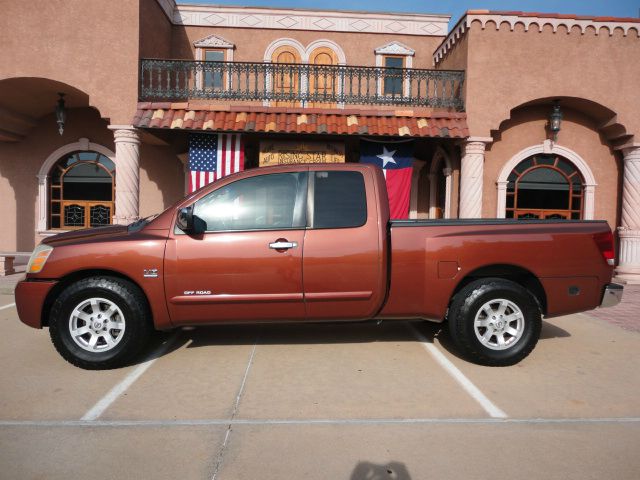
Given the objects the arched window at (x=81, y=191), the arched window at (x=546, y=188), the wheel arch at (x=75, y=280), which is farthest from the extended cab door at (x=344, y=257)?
the arched window at (x=81, y=191)

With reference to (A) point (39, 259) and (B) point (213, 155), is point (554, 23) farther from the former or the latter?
(A) point (39, 259)

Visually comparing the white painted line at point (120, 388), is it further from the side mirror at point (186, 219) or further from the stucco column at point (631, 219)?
the stucco column at point (631, 219)

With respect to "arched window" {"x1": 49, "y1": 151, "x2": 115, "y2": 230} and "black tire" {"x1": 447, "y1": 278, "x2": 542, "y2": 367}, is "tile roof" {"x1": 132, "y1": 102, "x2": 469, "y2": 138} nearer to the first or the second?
"arched window" {"x1": 49, "y1": 151, "x2": 115, "y2": 230}

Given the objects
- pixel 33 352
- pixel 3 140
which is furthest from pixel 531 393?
pixel 3 140

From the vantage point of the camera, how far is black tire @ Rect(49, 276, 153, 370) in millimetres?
4184

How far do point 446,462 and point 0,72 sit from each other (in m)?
11.3

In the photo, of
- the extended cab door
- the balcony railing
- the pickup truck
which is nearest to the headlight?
the pickup truck

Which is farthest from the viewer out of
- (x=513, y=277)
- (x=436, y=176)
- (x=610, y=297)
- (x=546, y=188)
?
(x=436, y=176)

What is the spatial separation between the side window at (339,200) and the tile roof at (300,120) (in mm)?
5395

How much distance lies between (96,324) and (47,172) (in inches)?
410

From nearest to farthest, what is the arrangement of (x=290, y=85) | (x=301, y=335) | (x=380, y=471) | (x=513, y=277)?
(x=380, y=471), (x=513, y=277), (x=301, y=335), (x=290, y=85)

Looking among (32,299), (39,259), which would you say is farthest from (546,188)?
(32,299)

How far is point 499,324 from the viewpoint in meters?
4.44

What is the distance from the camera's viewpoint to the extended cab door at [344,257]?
4.32m
